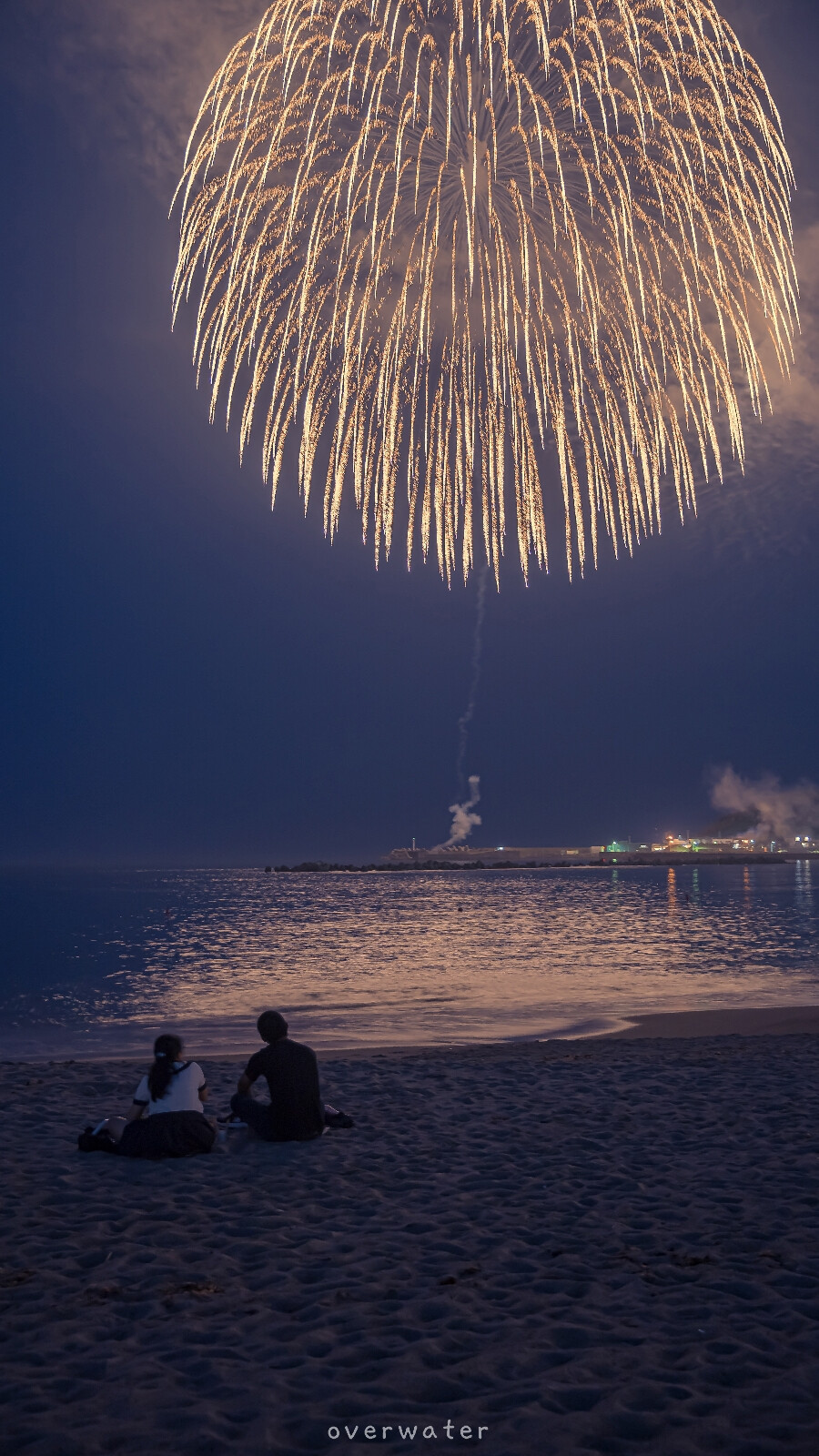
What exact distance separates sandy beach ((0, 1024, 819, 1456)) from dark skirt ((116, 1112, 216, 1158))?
0.51 feet

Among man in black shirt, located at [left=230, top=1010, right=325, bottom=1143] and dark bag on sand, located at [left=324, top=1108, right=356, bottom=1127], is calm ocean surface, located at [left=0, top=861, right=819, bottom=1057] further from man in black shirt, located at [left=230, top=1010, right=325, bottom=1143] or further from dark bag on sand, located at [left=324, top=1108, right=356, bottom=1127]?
man in black shirt, located at [left=230, top=1010, right=325, bottom=1143]

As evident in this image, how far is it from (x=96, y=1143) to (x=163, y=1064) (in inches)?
45.1

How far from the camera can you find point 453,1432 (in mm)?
4043

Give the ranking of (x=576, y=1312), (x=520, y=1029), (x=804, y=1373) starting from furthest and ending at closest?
(x=520, y=1029) → (x=576, y=1312) → (x=804, y=1373)

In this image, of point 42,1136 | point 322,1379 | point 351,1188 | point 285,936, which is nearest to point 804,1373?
point 322,1379

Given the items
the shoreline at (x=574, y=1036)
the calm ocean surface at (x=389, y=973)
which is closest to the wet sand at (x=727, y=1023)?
the shoreline at (x=574, y=1036)

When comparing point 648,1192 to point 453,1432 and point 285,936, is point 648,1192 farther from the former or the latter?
point 285,936

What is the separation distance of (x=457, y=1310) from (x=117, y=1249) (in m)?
2.55

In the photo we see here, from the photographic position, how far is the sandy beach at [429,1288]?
13.5 feet

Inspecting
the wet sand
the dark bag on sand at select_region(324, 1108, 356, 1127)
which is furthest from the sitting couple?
the wet sand

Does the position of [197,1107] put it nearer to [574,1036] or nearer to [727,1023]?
[574,1036]

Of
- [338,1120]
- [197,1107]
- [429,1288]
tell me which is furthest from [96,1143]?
[429,1288]

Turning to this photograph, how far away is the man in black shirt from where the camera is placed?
359 inches

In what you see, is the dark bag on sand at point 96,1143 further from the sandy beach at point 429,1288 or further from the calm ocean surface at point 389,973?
the calm ocean surface at point 389,973
